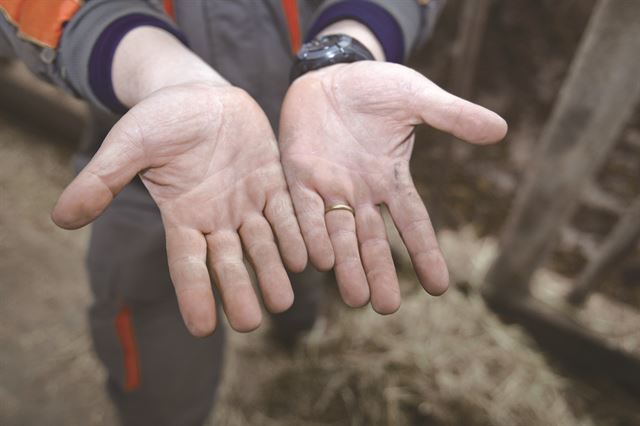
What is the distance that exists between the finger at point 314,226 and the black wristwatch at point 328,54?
26 cm

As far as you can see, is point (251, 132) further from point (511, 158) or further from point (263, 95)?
point (511, 158)

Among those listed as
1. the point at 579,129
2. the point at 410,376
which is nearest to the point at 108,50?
the point at 579,129

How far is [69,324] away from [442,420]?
54.8 inches

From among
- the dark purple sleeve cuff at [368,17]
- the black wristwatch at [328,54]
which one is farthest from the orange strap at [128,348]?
the dark purple sleeve cuff at [368,17]

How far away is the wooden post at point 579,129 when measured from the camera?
1.08m

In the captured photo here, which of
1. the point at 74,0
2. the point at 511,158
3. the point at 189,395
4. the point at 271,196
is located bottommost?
the point at 189,395

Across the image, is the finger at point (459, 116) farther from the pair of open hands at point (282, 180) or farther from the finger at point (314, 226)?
the finger at point (314, 226)

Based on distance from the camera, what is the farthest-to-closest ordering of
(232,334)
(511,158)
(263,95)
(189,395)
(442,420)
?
(511,158) < (232,334) < (442,420) < (189,395) < (263,95)

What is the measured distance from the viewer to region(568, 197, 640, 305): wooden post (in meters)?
1.34

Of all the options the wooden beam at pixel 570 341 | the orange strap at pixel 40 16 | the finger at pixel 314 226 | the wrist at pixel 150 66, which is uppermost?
the orange strap at pixel 40 16

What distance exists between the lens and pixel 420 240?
867mm

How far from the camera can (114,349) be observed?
1184 millimetres

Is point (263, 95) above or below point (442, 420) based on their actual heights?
above

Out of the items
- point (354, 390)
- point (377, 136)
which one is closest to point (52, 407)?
point (354, 390)
